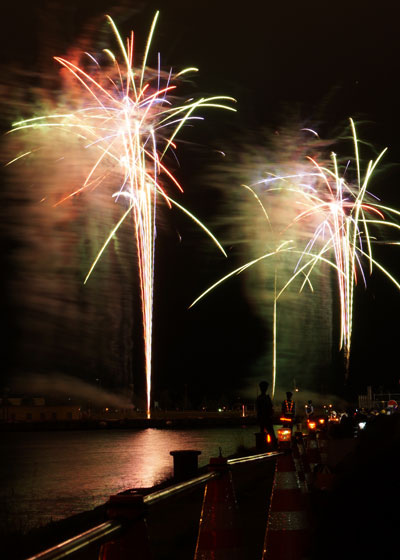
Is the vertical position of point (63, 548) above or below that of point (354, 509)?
below

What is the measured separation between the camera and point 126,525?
153 inches

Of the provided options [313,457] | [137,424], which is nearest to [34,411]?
[137,424]

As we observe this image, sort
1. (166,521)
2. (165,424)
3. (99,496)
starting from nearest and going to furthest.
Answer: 1. (166,521)
2. (99,496)
3. (165,424)

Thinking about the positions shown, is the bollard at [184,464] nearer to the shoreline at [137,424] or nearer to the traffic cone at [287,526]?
the traffic cone at [287,526]

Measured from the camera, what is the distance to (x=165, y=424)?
111500 millimetres

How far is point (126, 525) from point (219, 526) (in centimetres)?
230

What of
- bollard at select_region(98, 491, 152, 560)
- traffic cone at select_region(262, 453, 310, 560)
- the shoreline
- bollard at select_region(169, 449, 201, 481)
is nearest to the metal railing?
bollard at select_region(98, 491, 152, 560)

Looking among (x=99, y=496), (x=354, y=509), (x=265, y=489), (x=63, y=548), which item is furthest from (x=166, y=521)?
(x=99, y=496)

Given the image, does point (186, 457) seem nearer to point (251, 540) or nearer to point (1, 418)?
point (251, 540)

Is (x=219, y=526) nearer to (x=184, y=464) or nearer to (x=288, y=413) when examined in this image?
(x=184, y=464)

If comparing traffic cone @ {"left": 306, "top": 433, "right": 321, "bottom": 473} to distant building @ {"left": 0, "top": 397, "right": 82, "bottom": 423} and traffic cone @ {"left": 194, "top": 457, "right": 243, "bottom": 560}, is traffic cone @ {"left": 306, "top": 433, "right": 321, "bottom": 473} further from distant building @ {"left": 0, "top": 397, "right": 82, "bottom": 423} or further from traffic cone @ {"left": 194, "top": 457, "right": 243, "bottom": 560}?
distant building @ {"left": 0, "top": 397, "right": 82, "bottom": 423}

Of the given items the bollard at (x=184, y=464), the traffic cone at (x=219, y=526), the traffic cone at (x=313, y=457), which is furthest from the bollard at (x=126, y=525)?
the bollard at (x=184, y=464)

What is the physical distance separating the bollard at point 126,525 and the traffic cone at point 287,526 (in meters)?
1.29

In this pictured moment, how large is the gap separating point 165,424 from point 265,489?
100 metres
